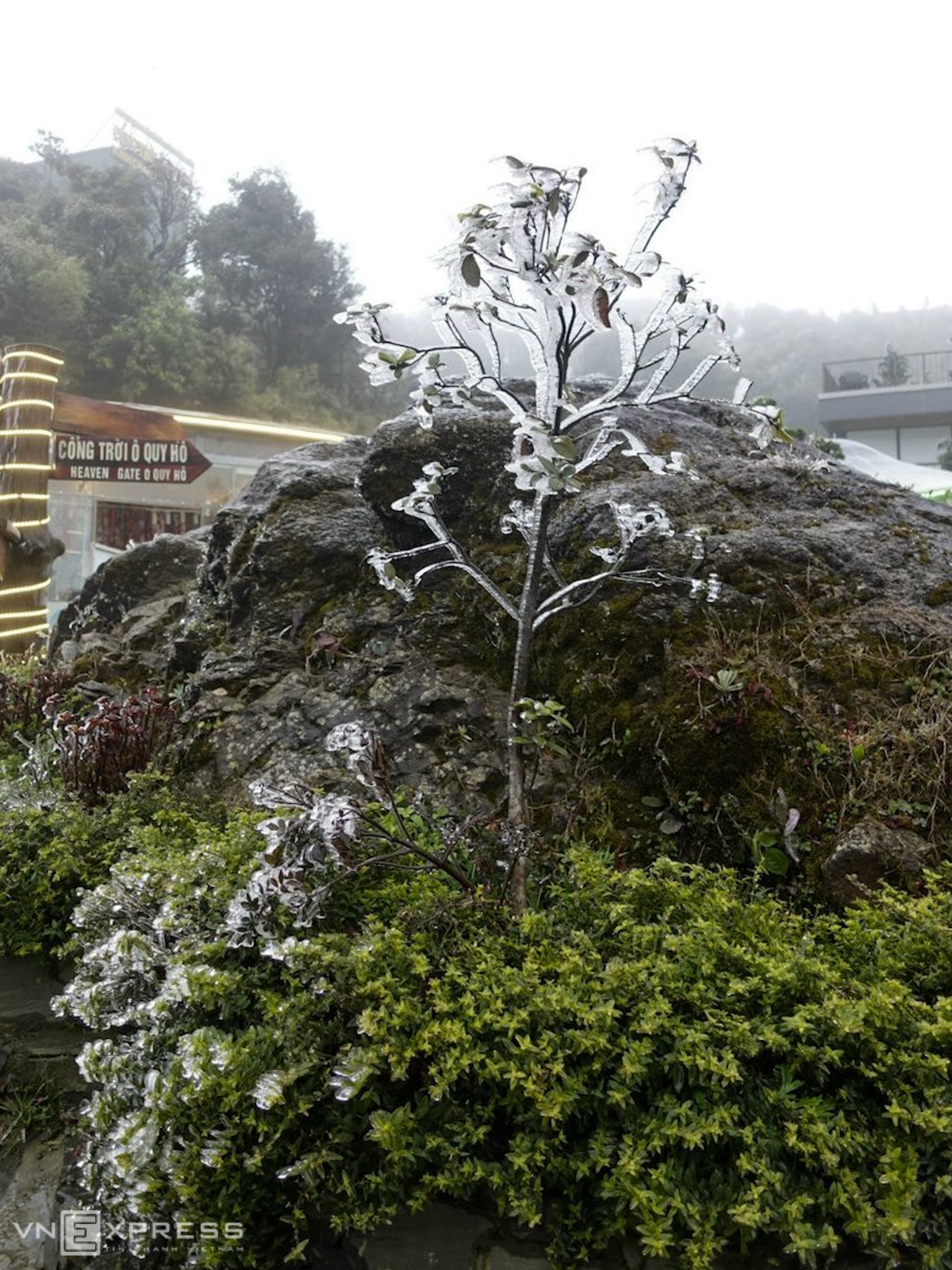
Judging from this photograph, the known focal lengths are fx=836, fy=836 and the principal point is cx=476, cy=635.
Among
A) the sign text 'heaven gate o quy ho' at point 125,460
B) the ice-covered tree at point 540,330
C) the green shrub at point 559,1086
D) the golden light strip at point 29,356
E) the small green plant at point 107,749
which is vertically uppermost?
the golden light strip at point 29,356

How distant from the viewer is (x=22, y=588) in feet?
24.3

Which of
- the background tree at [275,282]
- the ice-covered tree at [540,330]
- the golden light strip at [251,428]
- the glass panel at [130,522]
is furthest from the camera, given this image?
the background tree at [275,282]

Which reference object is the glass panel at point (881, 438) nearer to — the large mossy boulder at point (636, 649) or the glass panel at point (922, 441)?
the glass panel at point (922, 441)

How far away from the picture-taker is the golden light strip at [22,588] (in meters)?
7.32

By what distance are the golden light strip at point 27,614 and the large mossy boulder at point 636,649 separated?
3786 millimetres

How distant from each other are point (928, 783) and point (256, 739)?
238cm

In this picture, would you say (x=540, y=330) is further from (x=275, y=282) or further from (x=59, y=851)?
(x=275, y=282)

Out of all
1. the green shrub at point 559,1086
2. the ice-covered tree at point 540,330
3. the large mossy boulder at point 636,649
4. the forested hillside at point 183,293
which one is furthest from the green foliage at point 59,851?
the forested hillside at point 183,293

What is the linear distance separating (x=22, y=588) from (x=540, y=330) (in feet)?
21.3

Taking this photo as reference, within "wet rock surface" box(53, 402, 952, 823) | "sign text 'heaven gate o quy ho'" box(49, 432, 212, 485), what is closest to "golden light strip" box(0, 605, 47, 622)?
"sign text 'heaven gate o quy ho'" box(49, 432, 212, 485)

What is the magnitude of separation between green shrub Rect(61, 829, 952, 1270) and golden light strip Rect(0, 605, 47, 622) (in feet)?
20.7

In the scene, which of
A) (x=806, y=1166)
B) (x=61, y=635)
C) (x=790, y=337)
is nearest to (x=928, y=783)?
(x=806, y=1166)

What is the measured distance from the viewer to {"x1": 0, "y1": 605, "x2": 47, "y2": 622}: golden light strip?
737 cm

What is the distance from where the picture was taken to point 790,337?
114ft
